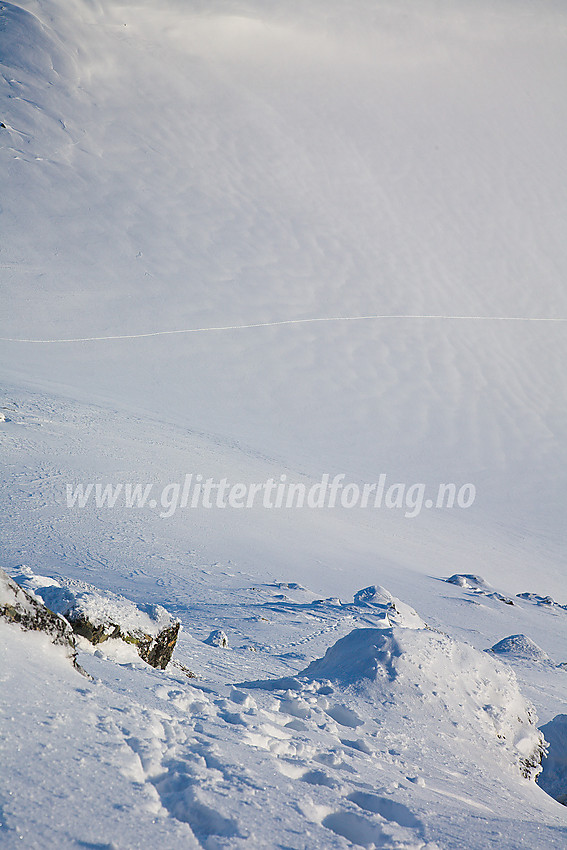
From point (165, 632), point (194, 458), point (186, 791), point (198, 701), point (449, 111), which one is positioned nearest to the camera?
point (186, 791)

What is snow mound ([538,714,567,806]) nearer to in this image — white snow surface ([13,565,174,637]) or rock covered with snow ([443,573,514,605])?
white snow surface ([13,565,174,637])

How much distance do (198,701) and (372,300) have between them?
17.6 m

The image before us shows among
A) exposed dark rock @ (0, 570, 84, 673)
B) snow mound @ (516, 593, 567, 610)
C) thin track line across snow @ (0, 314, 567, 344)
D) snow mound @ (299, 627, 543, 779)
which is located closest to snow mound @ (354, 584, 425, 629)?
snow mound @ (299, 627, 543, 779)

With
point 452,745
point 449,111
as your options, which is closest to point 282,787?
point 452,745

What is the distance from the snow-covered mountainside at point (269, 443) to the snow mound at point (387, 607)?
0.12ft

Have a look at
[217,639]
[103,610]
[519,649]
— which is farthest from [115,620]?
[519,649]

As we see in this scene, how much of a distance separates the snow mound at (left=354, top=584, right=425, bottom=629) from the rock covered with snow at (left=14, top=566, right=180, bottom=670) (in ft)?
9.30

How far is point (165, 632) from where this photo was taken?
9.66 feet

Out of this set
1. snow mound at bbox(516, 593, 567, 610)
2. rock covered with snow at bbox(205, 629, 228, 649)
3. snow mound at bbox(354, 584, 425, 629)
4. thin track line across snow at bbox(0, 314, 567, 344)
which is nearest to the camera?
rock covered with snow at bbox(205, 629, 228, 649)

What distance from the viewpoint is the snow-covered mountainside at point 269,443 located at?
166 cm

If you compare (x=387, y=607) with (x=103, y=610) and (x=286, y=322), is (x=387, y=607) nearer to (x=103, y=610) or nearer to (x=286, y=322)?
(x=103, y=610)

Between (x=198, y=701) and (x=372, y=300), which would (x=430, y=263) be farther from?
(x=198, y=701)

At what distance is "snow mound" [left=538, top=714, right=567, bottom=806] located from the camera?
3.18m

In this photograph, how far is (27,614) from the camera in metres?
1.76
